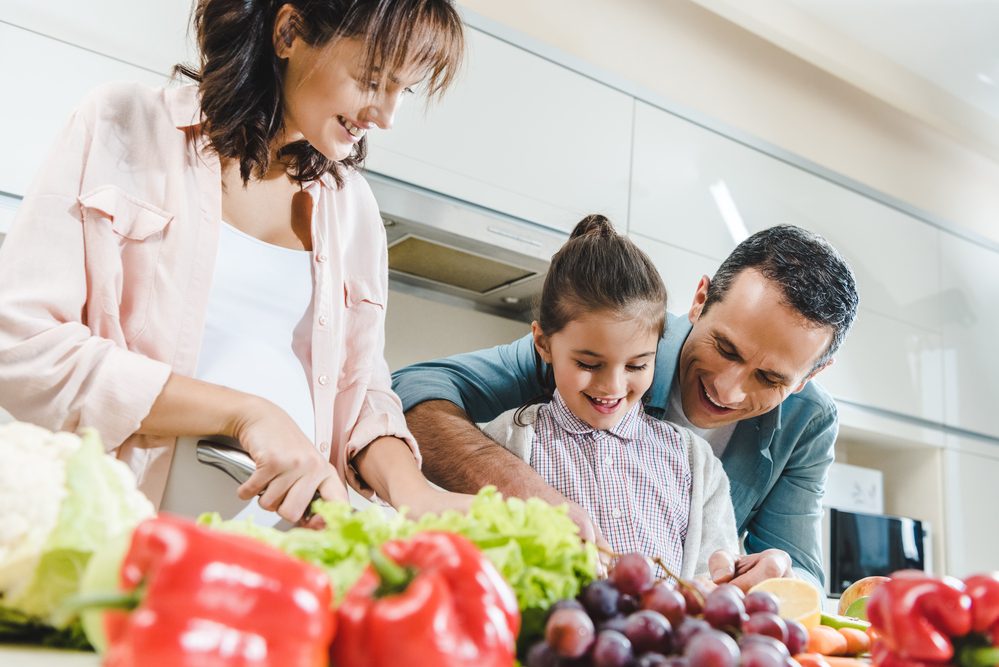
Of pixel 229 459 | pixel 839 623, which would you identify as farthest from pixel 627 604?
pixel 229 459

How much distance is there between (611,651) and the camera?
43cm

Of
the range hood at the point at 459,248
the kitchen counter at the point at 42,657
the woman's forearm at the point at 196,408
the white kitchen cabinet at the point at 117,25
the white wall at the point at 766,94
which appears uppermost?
the white wall at the point at 766,94

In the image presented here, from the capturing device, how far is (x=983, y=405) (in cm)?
358

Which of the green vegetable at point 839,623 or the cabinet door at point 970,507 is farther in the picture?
the cabinet door at point 970,507

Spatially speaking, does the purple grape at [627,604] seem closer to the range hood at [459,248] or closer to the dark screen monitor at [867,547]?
the range hood at [459,248]

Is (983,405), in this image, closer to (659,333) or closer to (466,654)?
(659,333)

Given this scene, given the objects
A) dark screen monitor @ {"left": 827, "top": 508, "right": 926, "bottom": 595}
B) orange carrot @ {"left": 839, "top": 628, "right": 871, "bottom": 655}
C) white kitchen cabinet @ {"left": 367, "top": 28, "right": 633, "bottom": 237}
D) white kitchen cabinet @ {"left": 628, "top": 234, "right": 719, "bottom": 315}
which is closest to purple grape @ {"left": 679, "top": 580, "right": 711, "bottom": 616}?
orange carrot @ {"left": 839, "top": 628, "right": 871, "bottom": 655}

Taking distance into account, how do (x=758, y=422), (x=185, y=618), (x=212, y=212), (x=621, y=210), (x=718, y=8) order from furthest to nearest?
(x=718, y=8) < (x=621, y=210) < (x=758, y=422) < (x=212, y=212) < (x=185, y=618)

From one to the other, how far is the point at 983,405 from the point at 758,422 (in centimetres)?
240

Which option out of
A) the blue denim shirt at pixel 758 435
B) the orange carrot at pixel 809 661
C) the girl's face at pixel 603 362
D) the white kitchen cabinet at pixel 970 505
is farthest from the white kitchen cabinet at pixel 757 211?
the orange carrot at pixel 809 661

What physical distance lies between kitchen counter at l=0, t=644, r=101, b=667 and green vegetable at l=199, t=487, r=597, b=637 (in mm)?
105

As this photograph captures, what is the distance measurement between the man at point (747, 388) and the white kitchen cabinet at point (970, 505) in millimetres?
1981

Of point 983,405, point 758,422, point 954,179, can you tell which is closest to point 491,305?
point 758,422

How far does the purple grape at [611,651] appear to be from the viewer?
1.39 feet
